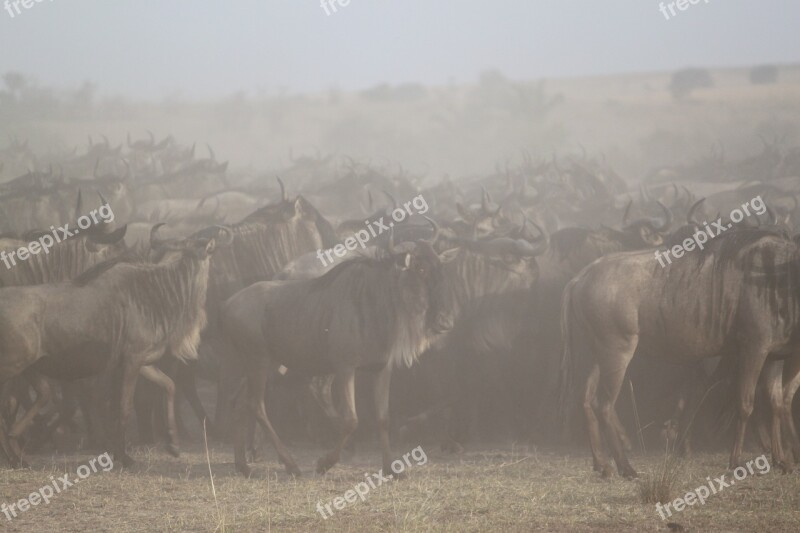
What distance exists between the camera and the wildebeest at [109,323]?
24.2 feet

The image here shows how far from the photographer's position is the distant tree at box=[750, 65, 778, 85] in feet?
241

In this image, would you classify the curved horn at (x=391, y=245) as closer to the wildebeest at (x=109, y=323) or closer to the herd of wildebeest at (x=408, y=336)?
the herd of wildebeest at (x=408, y=336)

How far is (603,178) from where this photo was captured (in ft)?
76.0

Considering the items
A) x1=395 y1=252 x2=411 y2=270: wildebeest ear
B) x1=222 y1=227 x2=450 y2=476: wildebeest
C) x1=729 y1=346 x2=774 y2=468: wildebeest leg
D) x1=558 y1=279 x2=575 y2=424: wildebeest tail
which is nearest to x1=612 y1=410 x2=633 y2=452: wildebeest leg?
x1=558 y1=279 x2=575 y2=424: wildebeest tail

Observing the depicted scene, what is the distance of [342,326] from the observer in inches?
288

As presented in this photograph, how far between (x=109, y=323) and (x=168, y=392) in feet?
2.64

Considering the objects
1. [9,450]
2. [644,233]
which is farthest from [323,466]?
[644,233]

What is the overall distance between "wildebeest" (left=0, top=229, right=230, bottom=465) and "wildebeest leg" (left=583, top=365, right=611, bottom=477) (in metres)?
2.87

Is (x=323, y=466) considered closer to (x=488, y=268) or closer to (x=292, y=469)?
(x=292, y=469)

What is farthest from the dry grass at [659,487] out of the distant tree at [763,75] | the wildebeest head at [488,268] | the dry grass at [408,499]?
the distant tree at [763,75]

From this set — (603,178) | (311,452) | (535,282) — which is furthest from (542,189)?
(311,452)

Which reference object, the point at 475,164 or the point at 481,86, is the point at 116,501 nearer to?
the point at 475,164

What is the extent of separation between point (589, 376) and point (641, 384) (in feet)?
4.37

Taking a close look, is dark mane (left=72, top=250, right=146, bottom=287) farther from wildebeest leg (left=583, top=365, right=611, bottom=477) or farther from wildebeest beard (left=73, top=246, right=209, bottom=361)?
wildebeest leg (left=583, top=365, right=611, bottom=477)
